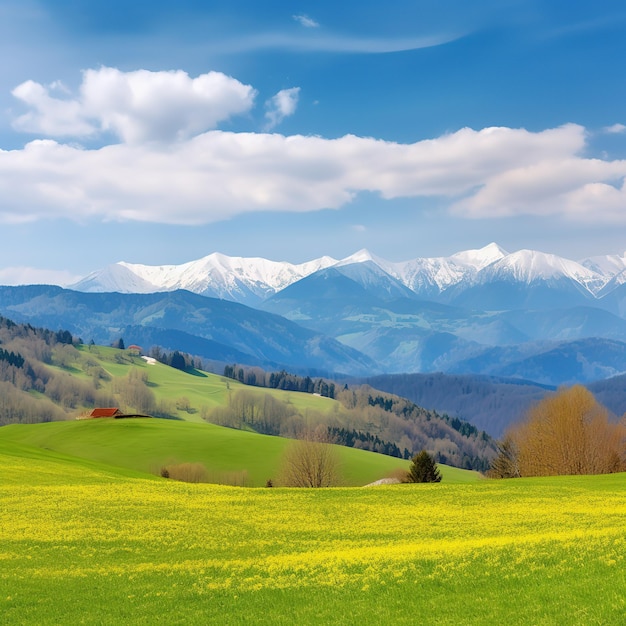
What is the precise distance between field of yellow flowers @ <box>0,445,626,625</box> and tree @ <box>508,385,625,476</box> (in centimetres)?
5338

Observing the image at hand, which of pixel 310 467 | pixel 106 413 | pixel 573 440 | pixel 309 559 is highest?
pixel 573 440

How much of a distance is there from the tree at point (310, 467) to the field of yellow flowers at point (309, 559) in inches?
2623

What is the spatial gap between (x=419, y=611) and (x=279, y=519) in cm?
2256

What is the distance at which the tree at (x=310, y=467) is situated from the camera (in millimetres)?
117188

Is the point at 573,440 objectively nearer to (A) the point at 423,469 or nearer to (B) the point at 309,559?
(A) the point at 423,469

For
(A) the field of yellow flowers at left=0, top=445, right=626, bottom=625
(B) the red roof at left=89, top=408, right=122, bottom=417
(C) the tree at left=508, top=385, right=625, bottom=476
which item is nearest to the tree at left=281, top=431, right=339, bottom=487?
(C) the tree at left=508, top=385, right=625, bottom=476

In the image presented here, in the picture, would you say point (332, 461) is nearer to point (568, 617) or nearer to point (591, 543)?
point (591, 543)

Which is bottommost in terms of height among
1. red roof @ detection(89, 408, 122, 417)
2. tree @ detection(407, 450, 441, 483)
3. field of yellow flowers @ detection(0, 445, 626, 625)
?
tree @ detection(407, 450, 441, 483)

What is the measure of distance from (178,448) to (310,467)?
151 ft

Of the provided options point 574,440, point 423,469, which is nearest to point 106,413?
point 423,469

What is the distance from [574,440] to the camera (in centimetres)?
10119

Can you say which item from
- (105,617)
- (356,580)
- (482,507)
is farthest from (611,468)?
(105,617)

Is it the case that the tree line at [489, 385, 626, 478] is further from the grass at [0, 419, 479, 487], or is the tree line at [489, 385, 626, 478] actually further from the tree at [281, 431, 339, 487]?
the grass at [0, 419, 479, 487]

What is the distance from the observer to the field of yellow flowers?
2092 centimetres
